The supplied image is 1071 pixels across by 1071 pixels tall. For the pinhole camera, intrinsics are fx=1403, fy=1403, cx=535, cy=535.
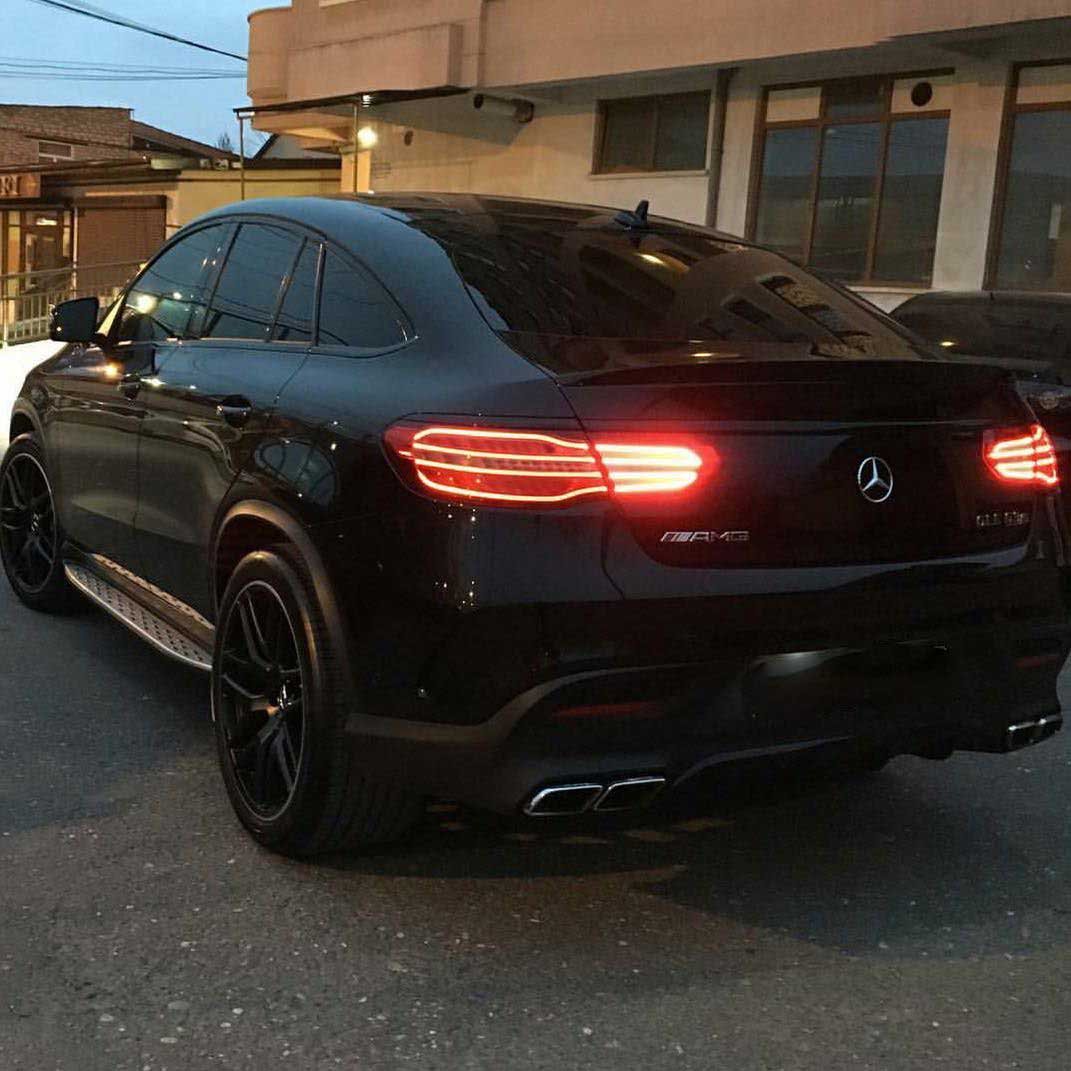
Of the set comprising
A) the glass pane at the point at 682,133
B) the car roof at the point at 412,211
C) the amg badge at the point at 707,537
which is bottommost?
the amg badge at the point at 707,537

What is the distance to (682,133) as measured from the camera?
1833cm

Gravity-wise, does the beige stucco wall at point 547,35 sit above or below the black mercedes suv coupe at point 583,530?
above

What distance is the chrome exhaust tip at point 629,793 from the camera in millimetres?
2873

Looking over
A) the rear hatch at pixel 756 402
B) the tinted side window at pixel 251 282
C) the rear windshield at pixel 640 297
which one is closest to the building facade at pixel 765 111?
the rear windshield at pixel 640 297

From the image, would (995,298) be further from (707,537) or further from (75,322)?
(707,537)

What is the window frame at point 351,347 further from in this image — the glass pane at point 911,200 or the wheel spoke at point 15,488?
the glass pane at point 911,200

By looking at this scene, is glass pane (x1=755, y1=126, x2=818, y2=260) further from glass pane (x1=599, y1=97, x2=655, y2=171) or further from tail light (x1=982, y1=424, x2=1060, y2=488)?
tail light (x1=982, y1=424, x2=1060, y2=488)

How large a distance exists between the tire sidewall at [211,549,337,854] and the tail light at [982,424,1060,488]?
1625 millimetres

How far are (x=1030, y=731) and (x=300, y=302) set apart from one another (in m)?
2.20

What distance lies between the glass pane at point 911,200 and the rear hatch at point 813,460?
13.1m

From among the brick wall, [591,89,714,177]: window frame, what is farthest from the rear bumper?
the brick wall

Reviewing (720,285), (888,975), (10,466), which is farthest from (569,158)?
(888,975)

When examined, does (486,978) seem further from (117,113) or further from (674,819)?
(117,113)

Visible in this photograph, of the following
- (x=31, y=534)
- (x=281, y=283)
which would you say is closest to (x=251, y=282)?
(x=281, y=283)
